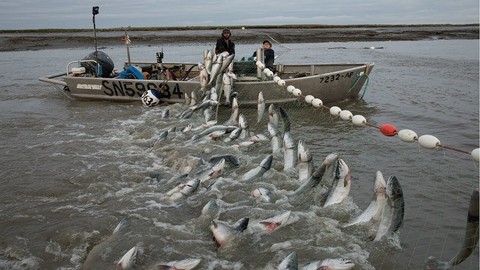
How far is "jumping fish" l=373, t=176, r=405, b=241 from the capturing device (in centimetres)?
496

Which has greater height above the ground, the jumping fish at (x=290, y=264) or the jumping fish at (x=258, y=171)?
the jumping fish at (x=258, y=171)

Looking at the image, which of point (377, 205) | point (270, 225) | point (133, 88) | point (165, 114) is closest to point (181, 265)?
point (270, 225)

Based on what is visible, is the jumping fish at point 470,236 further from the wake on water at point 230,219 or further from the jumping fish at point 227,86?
the jumping fish at point 227,86

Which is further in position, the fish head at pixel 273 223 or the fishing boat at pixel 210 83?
the fishing boat at pixel 210 83

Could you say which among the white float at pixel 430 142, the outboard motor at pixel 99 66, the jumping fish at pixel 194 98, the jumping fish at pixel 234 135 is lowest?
the jumping fish at pixel 234 135

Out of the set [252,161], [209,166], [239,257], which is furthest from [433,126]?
[239,257]

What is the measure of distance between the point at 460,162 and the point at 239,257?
5.37 m

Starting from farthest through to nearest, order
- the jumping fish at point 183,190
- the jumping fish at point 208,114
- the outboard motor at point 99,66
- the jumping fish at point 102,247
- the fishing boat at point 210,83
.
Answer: the outboard motor at point 99,66
the fishing boat at point 210,83
the jumping fish at point 208,114
the jumping fish at point 183,190
the jumping fish at point 102,247

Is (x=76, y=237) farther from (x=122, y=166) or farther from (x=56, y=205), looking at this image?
(x=122, y=166)

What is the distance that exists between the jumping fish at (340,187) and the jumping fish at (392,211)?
2.77 ft

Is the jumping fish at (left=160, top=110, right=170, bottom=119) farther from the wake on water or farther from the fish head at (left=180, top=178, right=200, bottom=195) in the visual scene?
the fish head at (left=180, top=178, right=200, bottom=195)

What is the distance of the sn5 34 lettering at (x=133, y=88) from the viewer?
516 inches

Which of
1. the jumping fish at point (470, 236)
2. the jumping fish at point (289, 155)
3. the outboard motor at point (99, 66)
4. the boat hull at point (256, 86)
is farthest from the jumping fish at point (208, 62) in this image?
the jumping fish at point (470, 236)

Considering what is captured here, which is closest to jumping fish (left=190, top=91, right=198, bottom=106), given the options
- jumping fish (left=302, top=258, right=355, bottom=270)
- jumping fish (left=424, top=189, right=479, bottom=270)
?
jumping fish (left=302, top=258, right=355, bottom=270)
